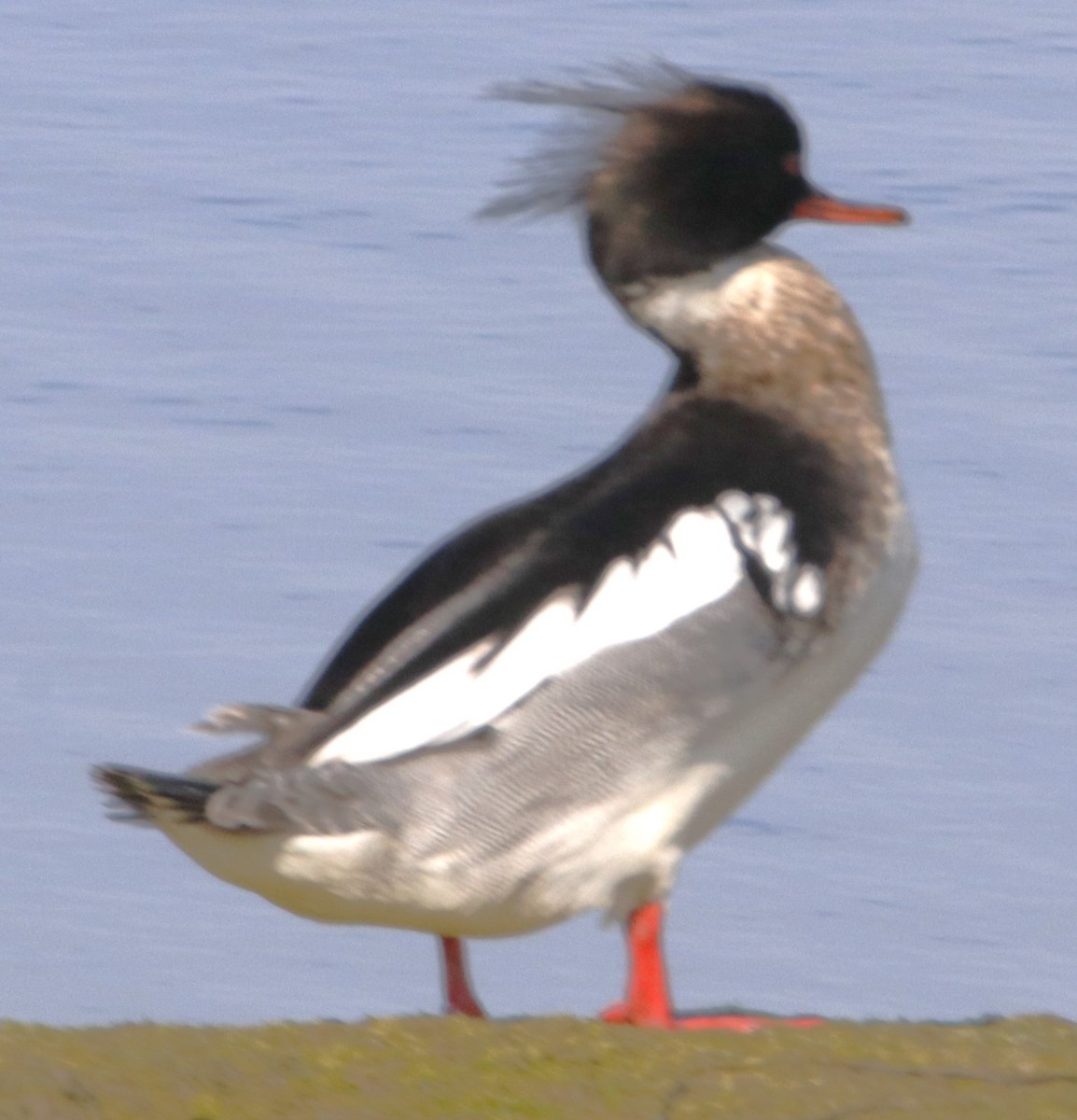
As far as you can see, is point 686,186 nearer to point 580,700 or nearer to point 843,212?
point 843,212

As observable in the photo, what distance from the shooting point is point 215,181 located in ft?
38.0

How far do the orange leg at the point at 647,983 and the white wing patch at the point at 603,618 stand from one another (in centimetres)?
43

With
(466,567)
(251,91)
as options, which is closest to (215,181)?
(251,91)

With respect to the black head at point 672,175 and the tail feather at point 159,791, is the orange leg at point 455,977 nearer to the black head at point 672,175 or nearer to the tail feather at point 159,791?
the tail feather at point 159,791

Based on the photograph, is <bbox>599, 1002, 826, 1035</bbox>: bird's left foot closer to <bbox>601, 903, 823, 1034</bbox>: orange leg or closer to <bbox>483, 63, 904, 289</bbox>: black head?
<bbox>601, 903, 823, 1034</bbox>: orange leg

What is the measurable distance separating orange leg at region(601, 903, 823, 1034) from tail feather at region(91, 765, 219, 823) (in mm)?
715

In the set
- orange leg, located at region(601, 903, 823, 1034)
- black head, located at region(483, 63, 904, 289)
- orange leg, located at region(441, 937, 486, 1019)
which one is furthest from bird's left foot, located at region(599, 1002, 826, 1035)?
black head, located at region(483, 63, 904, 289)

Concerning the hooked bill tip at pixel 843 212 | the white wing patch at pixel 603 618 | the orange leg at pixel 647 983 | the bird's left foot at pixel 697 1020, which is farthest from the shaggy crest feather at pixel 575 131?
the bird's left foot at pixel 697 1020

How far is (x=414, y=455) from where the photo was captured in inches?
344

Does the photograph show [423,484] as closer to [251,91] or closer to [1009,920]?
[1009,920]

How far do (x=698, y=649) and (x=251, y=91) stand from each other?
360 inches

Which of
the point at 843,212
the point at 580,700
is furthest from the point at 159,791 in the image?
the point at 843,212

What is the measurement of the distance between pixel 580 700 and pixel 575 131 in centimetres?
114

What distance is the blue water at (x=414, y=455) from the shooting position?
6.71 m
